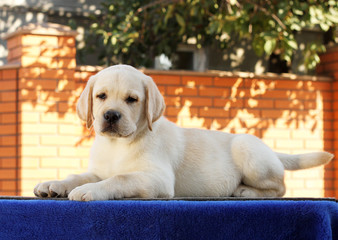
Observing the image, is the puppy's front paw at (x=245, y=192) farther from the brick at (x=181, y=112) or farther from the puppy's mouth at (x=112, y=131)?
the brick at (x=181, y=112)

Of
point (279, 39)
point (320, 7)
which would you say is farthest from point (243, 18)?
point (320, 7)

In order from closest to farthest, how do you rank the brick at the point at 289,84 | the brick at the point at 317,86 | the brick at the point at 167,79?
the brick at the point at 167,79 → the brick at the point at 289,84 → the brick at the point at 317,86

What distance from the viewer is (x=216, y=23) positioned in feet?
19.6

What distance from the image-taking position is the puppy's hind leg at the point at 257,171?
294 cm

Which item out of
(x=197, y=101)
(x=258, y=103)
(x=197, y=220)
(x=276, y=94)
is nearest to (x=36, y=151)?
(x=197, y=101)

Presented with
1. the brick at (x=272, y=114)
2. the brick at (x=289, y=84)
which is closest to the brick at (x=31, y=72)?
the brick at (x=272, y=114)

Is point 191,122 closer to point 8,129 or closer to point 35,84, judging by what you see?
point 35,84

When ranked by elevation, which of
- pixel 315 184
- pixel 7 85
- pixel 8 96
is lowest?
pixel 315 184

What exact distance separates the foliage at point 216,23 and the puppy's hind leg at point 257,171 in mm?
3000

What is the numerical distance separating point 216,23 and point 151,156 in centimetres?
358

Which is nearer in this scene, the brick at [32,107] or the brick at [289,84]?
the brick at [32,107]

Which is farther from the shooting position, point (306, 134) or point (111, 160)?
point (306, 134)

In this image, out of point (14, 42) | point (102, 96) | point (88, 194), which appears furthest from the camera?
point (14, 42)

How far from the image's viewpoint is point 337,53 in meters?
6.93
